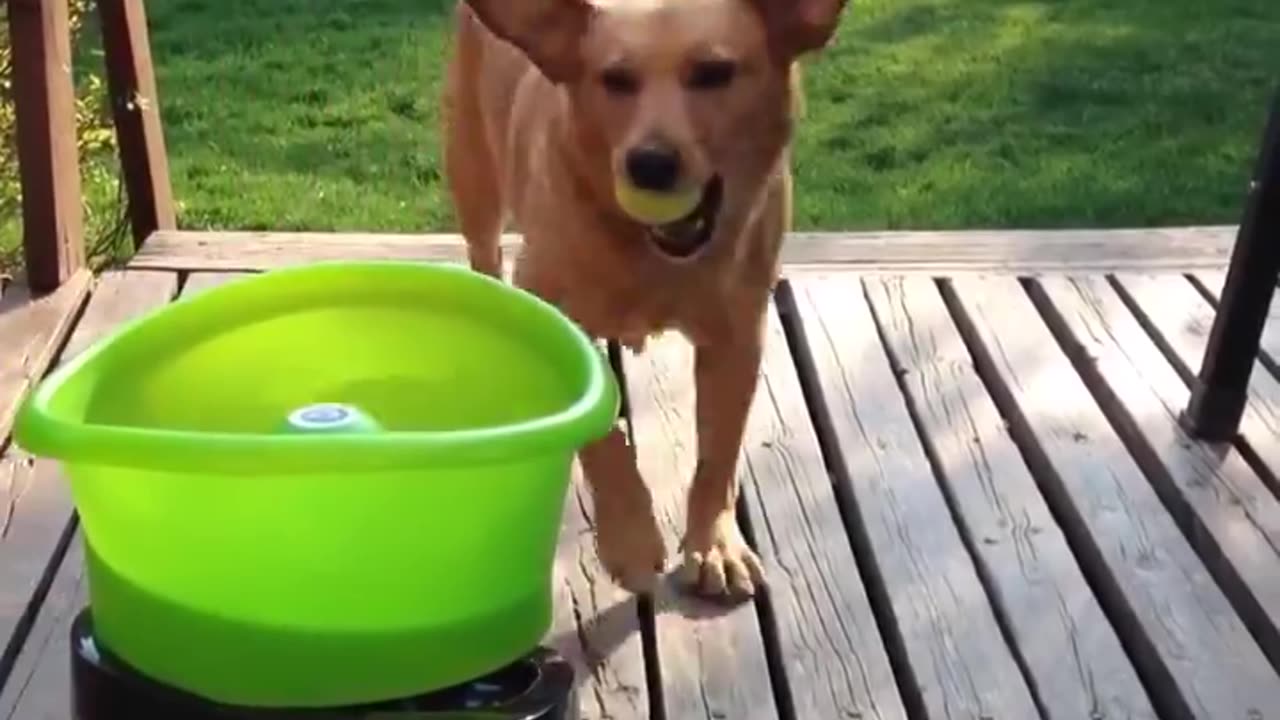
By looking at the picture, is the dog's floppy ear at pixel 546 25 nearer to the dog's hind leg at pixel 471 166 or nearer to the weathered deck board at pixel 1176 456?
the dog's hind leg at pixel 471 166

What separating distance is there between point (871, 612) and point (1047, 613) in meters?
0.23

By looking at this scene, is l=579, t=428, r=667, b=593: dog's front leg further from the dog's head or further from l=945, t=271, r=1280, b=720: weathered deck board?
l=945, t=271, r=1280, b=720: weathered deck board

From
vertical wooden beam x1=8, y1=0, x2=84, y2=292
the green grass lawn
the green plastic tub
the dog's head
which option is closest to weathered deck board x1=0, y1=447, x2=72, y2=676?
vertical wooden beam x1=8, y1=0, x2=84, y2=292

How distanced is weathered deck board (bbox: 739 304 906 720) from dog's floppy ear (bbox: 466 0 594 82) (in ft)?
2.42

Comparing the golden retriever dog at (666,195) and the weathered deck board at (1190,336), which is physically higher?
the golden retriever dog at (666,195)

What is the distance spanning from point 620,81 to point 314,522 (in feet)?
3.32

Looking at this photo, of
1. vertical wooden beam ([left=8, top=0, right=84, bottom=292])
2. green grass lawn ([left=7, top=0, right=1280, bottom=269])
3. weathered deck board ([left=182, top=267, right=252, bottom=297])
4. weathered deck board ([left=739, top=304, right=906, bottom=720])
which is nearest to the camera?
weathered deck board ([left=739, top=304, right=906, bottom=720])

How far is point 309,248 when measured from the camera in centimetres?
386

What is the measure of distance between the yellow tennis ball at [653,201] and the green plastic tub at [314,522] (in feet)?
1.75

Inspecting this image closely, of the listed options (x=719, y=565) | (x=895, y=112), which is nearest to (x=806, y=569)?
(x=719, y=565)

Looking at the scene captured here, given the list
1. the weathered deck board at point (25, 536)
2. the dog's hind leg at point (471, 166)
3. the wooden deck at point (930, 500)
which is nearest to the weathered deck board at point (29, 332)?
the wooden deck at point (930, 500)

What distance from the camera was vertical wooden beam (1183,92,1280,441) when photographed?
306 centimetres

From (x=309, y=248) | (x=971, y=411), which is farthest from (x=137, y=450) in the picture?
(x=309, y=248)

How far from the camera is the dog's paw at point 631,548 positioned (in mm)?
2658
